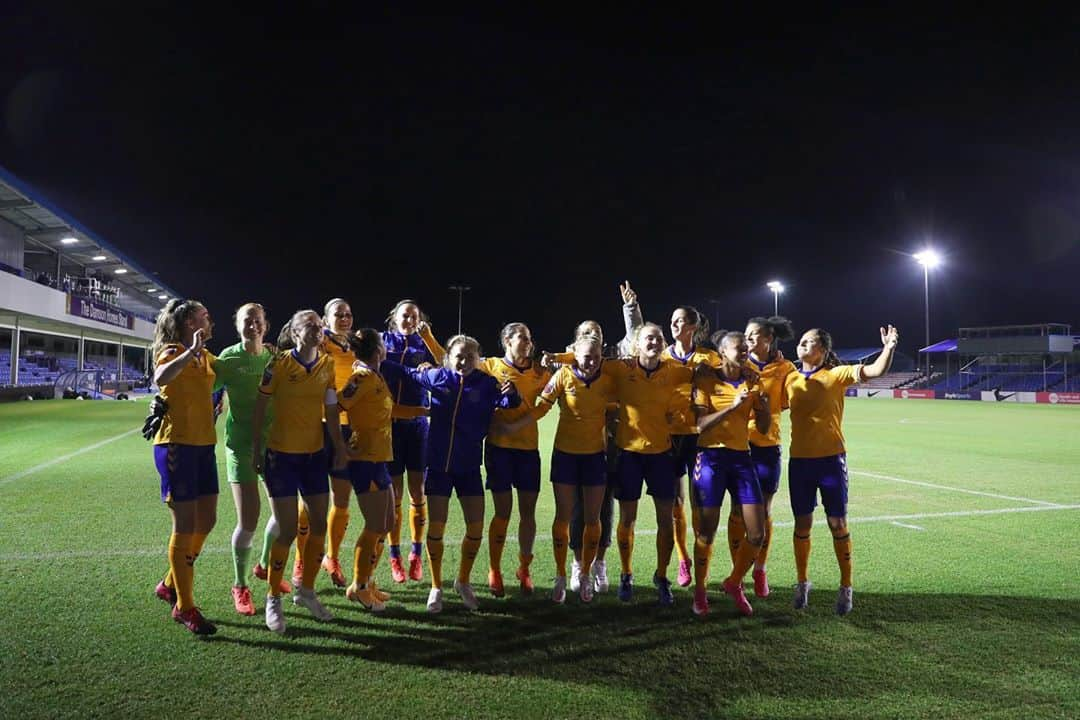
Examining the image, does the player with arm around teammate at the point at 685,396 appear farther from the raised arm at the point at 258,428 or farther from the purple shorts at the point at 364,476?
the raised arm at the point at 258,428

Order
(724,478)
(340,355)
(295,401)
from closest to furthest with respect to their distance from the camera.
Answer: (295,401), (724,478), (340,355)

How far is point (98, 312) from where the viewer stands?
132 feet

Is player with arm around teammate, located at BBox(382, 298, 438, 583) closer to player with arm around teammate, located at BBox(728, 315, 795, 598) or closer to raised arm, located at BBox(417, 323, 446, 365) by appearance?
raised arm, located at BBox(417, 323, 446, 365)

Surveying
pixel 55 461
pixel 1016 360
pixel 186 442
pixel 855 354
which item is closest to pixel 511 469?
pixel 186 442

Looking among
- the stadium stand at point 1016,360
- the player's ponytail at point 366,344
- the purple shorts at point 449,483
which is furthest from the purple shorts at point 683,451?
the stadium stand at point 1016,360

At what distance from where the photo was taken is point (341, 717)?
10.5 feet

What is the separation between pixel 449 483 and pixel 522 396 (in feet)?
2.85

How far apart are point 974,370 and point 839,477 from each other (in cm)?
5891

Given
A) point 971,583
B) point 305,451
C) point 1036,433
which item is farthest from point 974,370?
point 305,451

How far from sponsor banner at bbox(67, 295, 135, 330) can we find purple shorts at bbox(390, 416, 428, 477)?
122 ft

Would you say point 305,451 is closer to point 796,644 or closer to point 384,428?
point 384,428

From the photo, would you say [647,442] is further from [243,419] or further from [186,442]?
[186,442]

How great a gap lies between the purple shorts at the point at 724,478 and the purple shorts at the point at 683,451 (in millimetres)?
375

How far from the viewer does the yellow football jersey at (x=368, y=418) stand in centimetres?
487
